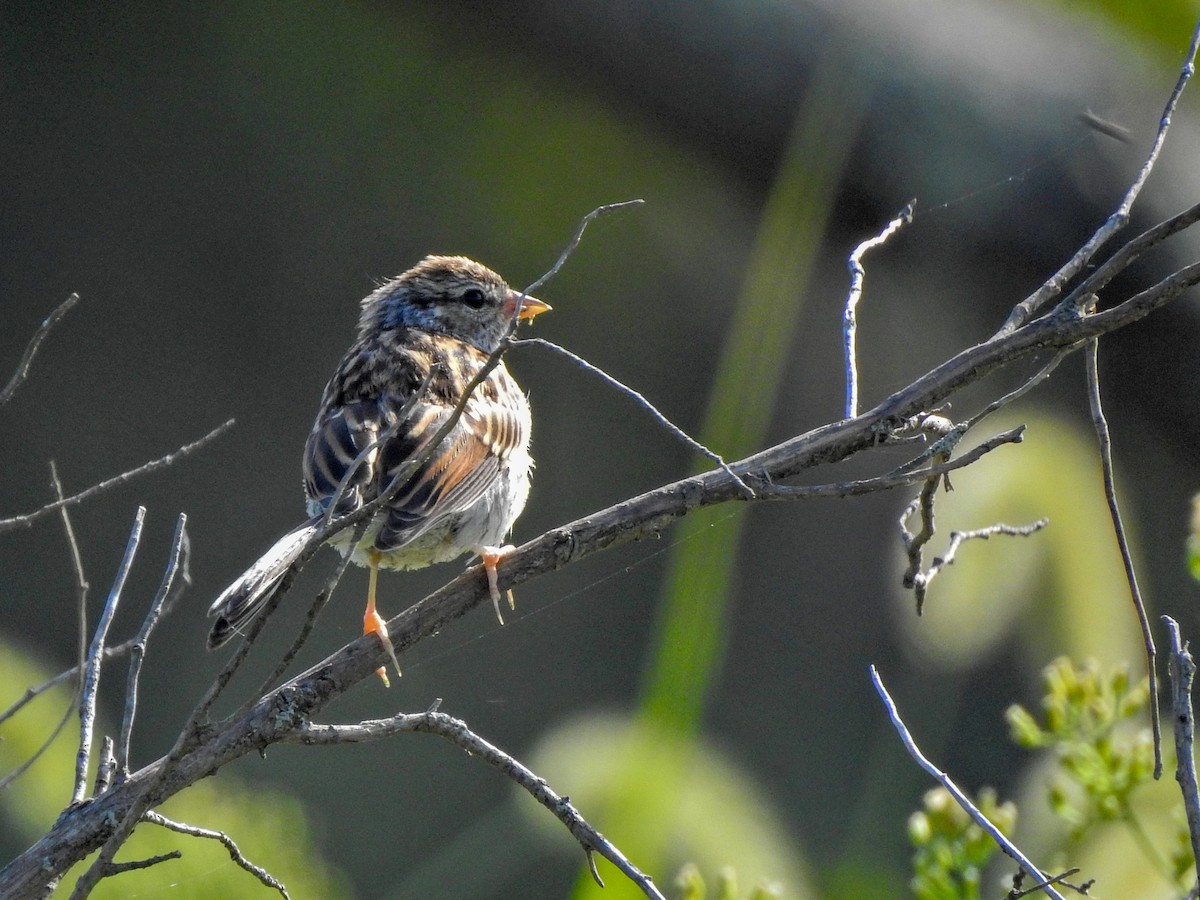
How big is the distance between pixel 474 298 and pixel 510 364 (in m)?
1.24

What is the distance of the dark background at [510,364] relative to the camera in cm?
584

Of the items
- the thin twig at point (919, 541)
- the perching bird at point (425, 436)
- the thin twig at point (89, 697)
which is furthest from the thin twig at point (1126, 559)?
the thin twig at point (89, 697)

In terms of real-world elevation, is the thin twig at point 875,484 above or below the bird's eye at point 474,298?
above

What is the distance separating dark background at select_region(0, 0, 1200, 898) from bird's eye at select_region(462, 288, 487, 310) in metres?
1.43

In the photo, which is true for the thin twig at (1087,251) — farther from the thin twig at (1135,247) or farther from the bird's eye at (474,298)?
the bird's eye at (474,298)

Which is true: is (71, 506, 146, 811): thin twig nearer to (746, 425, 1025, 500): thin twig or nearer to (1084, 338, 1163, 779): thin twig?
(746, 425, 1025, 500): thin twig

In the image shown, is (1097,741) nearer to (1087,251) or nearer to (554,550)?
(1087,251)

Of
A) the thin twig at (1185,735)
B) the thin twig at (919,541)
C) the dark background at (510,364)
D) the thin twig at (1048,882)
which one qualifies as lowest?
the dark background at (510,364)

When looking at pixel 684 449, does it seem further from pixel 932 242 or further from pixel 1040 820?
pixel 1040 820

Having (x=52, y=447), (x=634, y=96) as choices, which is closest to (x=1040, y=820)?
(x=634, y=96)

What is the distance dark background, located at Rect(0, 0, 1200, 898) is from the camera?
5844 mm

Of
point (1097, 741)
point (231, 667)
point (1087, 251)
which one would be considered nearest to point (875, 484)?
point (1087, 251)

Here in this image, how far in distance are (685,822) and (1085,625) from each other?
6.78 ft

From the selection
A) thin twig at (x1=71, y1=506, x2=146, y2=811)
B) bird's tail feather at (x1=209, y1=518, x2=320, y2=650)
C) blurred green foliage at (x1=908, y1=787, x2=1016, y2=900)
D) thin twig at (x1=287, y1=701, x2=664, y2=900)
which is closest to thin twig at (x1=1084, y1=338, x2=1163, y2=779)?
blurred green foliage at (x1=908, y1=787, x2=1016, y2=900)
